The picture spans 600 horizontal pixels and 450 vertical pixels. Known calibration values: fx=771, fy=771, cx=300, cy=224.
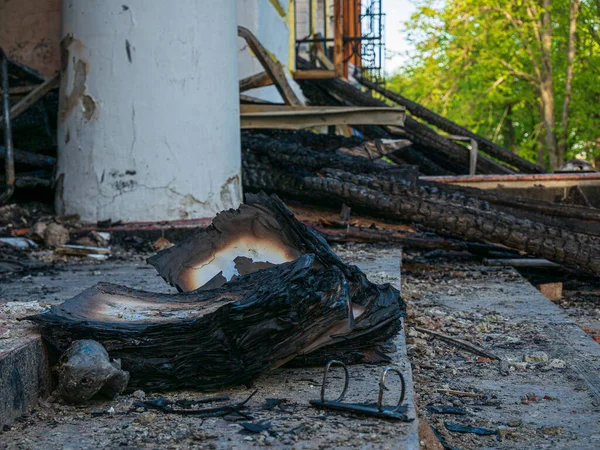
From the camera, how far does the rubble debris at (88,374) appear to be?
227cm

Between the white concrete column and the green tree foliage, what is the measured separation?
54.7 feet

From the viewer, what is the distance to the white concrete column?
6.05 metres

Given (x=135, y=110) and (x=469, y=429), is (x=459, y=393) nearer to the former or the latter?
(x=469, y=429)

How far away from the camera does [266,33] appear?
36.0ft

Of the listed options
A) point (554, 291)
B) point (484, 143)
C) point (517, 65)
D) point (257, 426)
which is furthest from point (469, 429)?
point (517, 65)

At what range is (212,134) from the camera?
6332mm

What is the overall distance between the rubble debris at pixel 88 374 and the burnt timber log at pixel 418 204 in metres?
4.24

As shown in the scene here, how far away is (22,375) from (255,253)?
1.46 meters

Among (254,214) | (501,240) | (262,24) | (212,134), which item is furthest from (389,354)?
(262,24)

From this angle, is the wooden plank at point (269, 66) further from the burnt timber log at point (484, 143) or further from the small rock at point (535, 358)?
the small rock at point (535, 358)

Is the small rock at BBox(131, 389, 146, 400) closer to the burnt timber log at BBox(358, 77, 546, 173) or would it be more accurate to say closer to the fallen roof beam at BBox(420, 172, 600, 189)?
the fallen roof beam at BBox(420, 172, 600, 189)

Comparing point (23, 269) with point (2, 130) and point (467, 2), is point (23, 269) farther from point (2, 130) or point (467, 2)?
point (467, 2)

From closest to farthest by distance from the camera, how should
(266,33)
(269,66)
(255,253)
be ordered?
1. (255,253)
2. (269,66)
3. (266,33)

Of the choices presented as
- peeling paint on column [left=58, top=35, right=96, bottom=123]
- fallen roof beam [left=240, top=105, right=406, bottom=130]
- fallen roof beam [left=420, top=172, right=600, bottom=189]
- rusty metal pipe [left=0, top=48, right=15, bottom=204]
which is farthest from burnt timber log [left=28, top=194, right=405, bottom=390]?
fallen roof beam [left=420, top=172, right=600, bottom=189]
